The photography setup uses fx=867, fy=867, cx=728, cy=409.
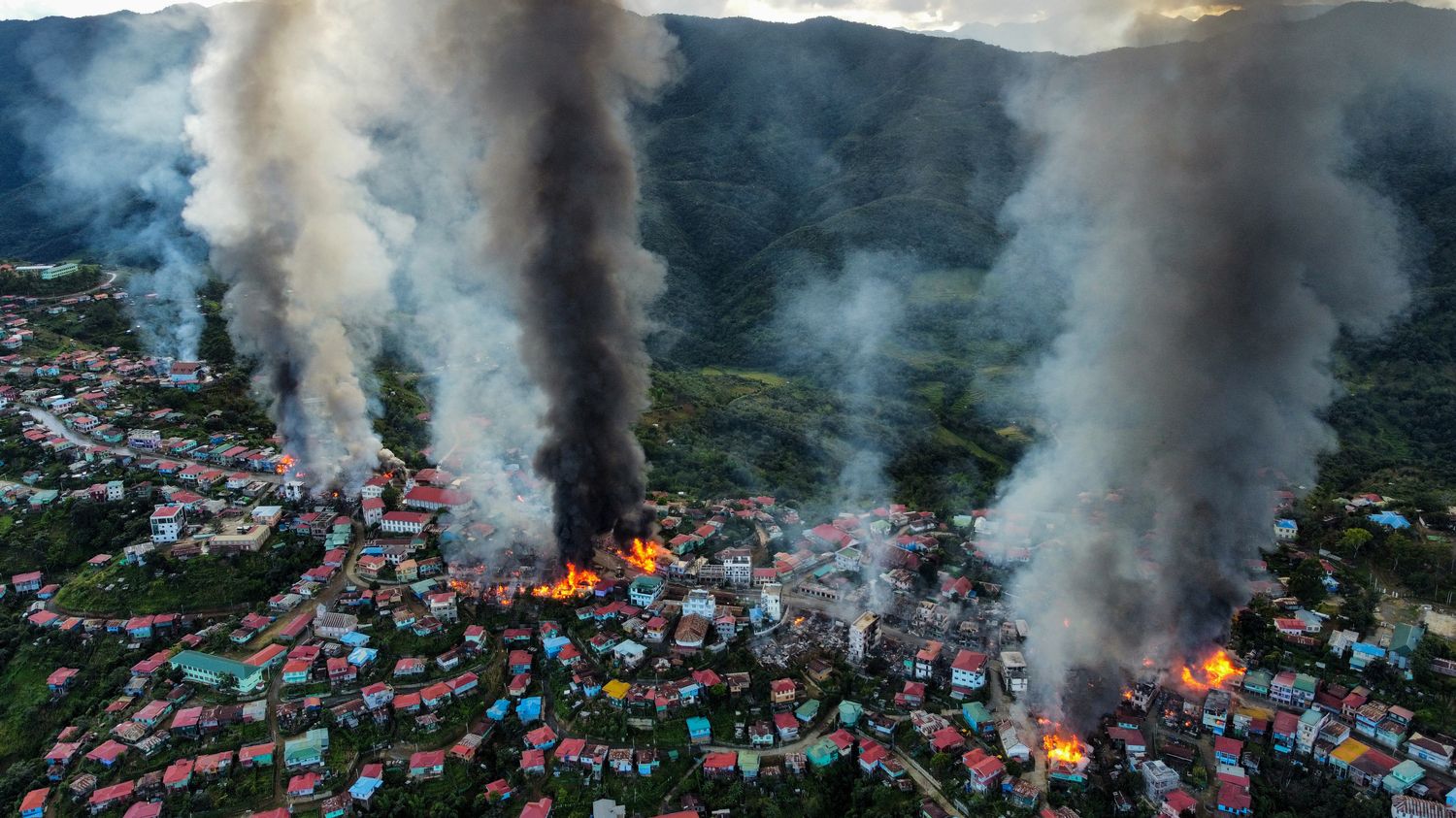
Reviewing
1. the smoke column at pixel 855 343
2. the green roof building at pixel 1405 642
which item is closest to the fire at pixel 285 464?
the smoke column at pixel 855 343

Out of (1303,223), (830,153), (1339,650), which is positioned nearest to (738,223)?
(830,153)

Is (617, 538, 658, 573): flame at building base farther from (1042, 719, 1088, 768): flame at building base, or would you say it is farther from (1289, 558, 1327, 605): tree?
(1289, 558, 1327, 605): tree

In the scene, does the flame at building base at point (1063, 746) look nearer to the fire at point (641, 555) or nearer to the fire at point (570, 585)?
the fire at point (641, 555)

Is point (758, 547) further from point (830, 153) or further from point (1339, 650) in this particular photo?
point (830, 153)

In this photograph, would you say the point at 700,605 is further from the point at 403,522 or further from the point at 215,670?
the point at 215,670

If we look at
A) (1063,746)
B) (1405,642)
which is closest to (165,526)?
(1063,746)
